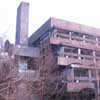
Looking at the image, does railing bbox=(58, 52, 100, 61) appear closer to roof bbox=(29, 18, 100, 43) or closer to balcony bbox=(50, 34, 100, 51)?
balcony bbox=(50, 34, 100, 51)

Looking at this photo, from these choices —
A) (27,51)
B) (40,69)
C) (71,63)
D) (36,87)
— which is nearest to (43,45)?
(27,51)

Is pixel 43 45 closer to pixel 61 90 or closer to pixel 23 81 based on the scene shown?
pixel 61 90

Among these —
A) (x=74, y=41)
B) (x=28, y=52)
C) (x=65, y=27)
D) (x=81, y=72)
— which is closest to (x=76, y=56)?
(x=74, y=41)

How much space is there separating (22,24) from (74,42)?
8.42m

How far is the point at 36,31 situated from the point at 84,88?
1014 centimetres

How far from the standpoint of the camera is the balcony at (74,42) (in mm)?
21095

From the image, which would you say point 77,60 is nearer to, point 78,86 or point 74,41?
point 74,41

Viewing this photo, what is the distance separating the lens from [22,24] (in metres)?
26.7

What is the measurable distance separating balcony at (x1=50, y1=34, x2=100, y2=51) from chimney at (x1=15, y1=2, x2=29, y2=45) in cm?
651

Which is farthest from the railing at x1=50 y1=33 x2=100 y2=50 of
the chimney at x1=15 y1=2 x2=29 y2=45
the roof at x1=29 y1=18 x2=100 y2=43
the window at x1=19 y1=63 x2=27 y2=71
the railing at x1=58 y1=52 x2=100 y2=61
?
the chimney at x1=15 y1=2 x2=29 y2=45

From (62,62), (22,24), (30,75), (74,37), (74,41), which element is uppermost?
(22,24)

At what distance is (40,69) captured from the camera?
17578 millimetres

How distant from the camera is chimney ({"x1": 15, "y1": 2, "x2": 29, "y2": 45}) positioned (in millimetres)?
26587

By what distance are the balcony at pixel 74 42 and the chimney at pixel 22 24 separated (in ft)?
21.4
